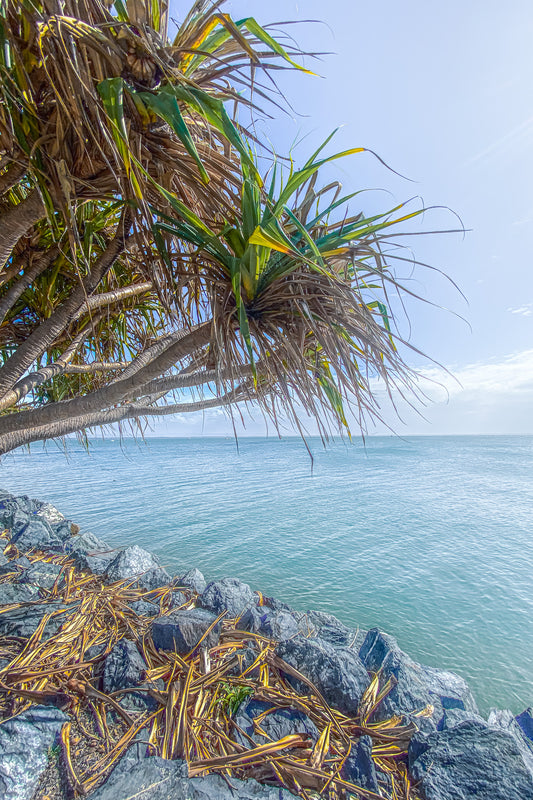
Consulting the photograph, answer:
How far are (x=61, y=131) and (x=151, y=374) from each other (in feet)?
2.32

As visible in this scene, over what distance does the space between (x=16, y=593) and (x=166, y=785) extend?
1.56 metres

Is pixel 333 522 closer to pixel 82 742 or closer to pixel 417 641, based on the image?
pixel 417 641

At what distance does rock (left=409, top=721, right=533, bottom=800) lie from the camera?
1.13 meters

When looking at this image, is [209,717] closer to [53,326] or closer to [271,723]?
[271,723]

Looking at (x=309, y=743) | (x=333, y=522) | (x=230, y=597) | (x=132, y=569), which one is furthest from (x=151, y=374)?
(x=333, y=522)

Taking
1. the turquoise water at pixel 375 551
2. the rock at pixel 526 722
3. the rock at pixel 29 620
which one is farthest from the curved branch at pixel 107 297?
the rock at pixel 526 722

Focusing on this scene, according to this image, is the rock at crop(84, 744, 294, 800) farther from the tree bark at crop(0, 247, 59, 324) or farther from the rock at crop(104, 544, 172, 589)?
the rock at crop(104, 544, 172, 589)

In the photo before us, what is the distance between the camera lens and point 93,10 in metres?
0.88

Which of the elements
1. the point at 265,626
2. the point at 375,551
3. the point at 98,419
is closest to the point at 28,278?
the point at 98,419

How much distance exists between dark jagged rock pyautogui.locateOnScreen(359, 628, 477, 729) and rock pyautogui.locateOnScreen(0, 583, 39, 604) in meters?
1.92

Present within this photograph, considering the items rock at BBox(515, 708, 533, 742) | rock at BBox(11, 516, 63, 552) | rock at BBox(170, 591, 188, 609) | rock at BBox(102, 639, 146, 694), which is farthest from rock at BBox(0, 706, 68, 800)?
rock at BBox(11, 516, 63, 552)

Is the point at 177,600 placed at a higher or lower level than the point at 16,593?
lower

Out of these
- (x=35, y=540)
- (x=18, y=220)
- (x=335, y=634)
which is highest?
(x=18, y=220)

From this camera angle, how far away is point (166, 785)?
2.79 feet
